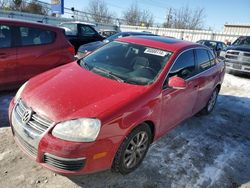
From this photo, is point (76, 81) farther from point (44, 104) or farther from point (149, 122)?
point (149, 122)

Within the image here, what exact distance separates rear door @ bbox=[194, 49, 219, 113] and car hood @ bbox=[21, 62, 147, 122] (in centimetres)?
178

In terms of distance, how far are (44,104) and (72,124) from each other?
47cm

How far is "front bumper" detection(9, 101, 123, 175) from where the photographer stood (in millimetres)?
2729

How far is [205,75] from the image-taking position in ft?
16.4

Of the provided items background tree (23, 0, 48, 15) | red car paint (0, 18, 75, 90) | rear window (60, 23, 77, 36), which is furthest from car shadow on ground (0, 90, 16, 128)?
background tree (23, 0, 48, 15)

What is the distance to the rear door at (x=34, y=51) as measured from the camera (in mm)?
5695

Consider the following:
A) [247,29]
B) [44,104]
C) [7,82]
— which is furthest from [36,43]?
[247,29]

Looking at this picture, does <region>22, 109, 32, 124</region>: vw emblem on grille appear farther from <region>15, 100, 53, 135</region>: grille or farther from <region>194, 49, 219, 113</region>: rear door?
<region>194, 49, 219, 113</region>: rear door

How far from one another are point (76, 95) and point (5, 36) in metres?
3.16

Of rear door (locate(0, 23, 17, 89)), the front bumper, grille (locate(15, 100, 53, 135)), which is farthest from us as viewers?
rear door (locate(0, 23, 17, 89))

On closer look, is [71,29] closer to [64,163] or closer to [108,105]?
[108,105]

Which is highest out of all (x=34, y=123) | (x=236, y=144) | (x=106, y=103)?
(x=106, y=103)

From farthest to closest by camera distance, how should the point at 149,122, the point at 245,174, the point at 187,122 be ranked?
the point at 187,122, the point at 245,174, the point at 149,122

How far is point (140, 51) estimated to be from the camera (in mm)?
4277
